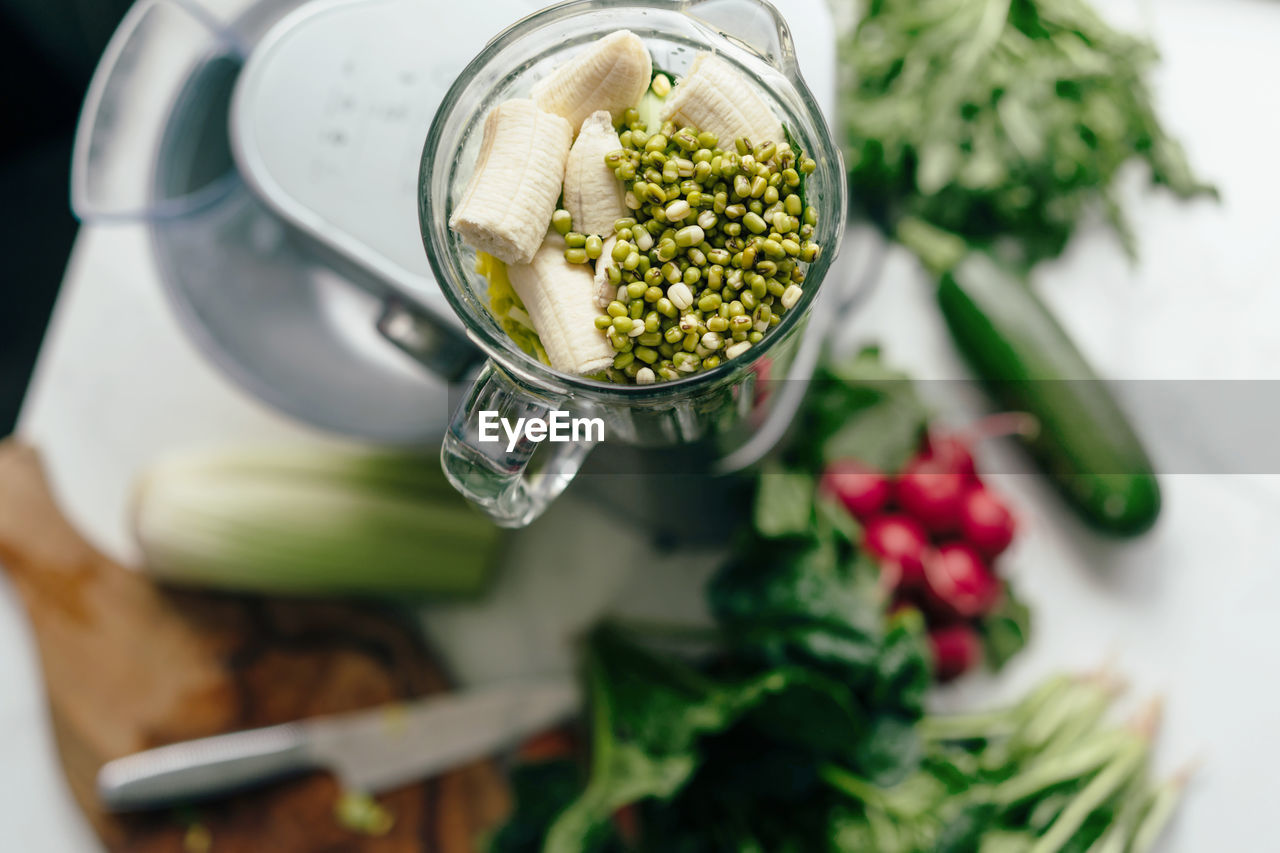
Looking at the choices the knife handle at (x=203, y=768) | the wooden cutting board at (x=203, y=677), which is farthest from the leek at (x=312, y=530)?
the knife handle at (x=203, y=768)

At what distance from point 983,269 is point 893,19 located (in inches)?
11.4

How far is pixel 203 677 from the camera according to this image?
39.4 inches

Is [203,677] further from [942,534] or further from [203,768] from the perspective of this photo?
[942,534]

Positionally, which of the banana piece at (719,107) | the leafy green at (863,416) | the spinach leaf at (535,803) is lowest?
the spinach leaf at (535,803)

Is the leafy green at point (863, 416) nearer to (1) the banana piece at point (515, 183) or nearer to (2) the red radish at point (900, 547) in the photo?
(2) the red radish at point (900, 547)

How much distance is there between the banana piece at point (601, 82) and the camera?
17.8 inches

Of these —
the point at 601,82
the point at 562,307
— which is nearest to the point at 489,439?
the point at 562,307

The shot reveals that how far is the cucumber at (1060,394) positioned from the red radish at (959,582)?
0.13 meters

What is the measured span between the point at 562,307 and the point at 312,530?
0.65 metres

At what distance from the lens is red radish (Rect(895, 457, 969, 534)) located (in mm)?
959

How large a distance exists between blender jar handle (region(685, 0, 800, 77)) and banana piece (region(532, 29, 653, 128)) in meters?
0.09

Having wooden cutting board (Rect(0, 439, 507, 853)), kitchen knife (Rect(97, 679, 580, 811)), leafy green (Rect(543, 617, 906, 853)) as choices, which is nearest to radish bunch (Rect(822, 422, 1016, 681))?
leafy green (Rect(543, 617, 906, 853))

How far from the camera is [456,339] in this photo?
69 cm

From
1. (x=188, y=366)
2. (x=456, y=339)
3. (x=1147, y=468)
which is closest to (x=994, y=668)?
(x=1147, y=468)
